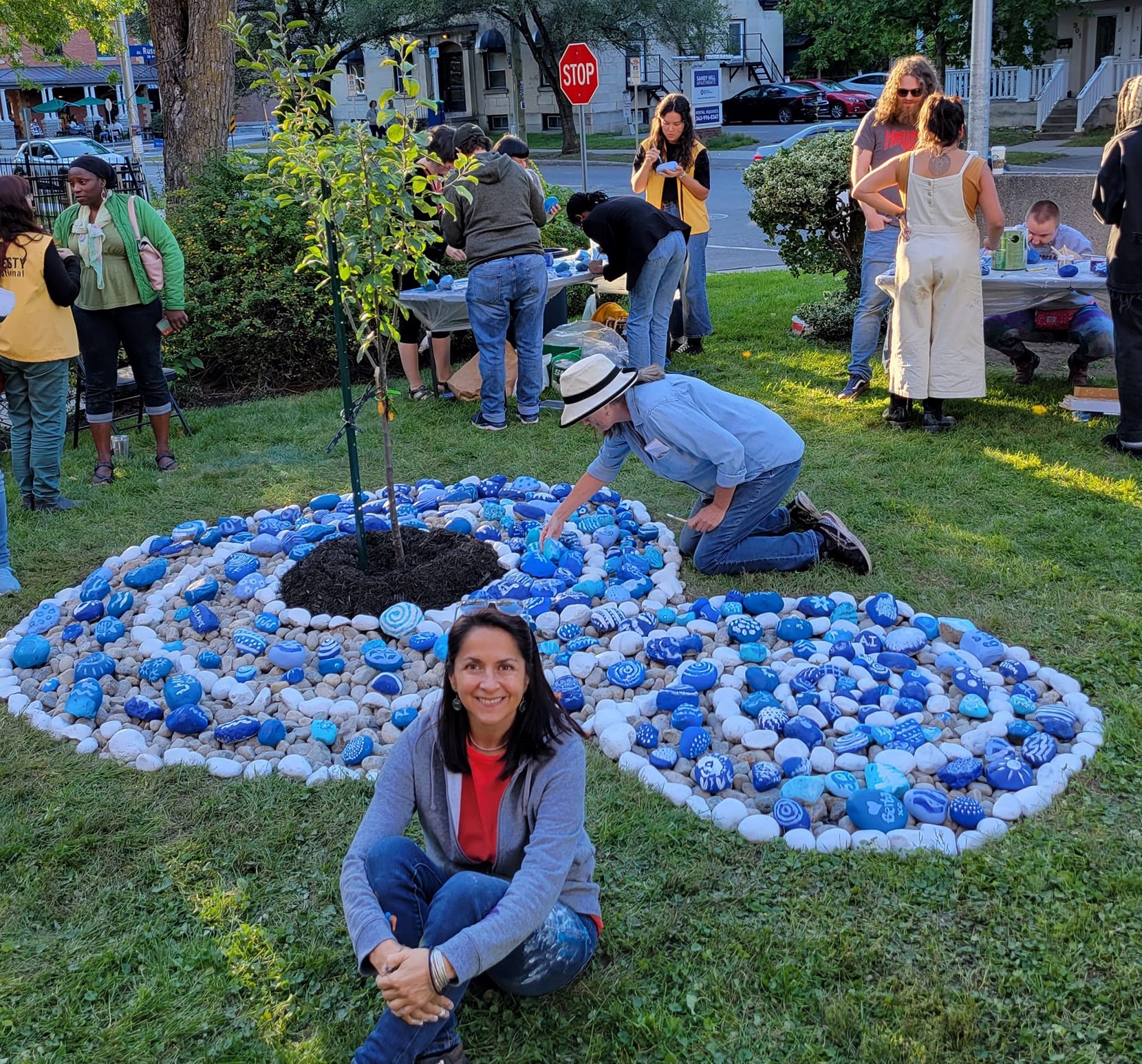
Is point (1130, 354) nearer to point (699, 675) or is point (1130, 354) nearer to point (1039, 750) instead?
point (1039, 750)

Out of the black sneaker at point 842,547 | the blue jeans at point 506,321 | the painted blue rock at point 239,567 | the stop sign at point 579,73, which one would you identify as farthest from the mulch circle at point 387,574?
the stop sign at point 579,73

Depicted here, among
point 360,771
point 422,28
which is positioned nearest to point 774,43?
point 422,28

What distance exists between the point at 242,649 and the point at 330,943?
1.74 m

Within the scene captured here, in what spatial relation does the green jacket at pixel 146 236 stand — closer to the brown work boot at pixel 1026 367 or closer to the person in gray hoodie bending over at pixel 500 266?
the person in gray hoodie bending over at pixel 500 266

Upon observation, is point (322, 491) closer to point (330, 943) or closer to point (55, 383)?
point (55, 383)

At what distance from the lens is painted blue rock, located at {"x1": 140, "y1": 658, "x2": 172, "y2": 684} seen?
4184 millimetres

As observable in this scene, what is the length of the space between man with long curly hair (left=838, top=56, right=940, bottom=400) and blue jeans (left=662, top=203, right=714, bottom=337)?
167 centimetres

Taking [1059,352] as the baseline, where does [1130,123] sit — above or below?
above

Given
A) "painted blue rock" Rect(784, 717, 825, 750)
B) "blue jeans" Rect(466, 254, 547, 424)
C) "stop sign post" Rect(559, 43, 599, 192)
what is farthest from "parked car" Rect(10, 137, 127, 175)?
"painted blue rock" Rect(784, 717, 825, 750)

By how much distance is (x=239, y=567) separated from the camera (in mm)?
4992

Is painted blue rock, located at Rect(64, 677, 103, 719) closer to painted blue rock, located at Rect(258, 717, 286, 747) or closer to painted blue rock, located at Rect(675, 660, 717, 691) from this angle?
painted blue rock, located at Rect(258, 717, 286, 747)

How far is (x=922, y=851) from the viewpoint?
120 inches

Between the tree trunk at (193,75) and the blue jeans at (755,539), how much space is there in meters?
6.93

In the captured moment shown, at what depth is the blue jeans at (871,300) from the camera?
6.76 metres
